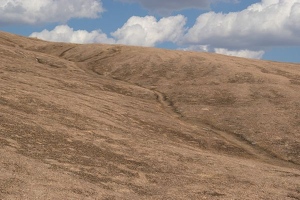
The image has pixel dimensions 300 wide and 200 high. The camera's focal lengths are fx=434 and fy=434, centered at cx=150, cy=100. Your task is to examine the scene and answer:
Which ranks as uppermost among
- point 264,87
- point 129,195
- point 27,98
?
point 264,87

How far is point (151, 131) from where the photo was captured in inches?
1854

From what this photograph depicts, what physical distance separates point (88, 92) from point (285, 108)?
28.7m

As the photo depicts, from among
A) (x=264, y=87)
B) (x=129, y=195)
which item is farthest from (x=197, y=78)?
(x=129, y=195)

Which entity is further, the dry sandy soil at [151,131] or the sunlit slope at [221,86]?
the sunlit slope at [221,86]

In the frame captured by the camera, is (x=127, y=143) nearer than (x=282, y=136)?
Yes

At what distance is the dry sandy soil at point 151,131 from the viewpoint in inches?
1097

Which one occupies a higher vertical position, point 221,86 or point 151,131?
point 221,86

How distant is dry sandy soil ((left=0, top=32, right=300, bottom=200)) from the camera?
2786 centimetres

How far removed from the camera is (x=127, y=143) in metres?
38.7

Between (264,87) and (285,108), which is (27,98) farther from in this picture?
(264,87)

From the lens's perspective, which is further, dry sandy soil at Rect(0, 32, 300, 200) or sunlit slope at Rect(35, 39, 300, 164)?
sunlit slope at Rect(35, 39, 300, 164)

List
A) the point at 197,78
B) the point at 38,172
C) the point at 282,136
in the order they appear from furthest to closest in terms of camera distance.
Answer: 1. the point at 197,78
2. the point at 282,136
3. the point at 38,172

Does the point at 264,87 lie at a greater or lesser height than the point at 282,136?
greater

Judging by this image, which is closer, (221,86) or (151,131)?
(151,131)
